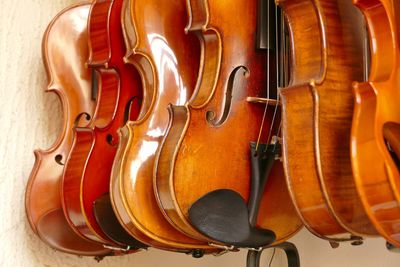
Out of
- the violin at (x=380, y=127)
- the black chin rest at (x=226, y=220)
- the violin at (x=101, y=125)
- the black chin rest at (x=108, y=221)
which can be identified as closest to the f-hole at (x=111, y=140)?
the violin at (x=101, y=125)

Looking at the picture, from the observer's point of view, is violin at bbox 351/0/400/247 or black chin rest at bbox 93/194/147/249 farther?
black chin rest at bbox 93/194/147/249

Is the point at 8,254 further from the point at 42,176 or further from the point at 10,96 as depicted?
the point at 10,96

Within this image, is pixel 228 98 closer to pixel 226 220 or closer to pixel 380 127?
pixel 226 220

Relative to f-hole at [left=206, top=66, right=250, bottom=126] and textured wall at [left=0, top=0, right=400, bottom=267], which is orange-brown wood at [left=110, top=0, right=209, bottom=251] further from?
textured wall at [left=0, top=0, right=400, bottom=267]

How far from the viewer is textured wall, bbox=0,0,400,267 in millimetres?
2148

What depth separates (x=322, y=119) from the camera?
1381 millimetres

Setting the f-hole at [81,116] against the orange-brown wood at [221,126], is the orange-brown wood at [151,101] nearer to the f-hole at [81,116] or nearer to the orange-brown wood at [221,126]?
the orange-brown wood at [221,126]

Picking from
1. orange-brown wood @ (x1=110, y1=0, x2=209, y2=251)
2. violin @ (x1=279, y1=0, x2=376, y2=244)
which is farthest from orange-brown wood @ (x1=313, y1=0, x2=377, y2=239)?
orange-brown wood @ (x1=110, y1=0, x2=209, y2=251)

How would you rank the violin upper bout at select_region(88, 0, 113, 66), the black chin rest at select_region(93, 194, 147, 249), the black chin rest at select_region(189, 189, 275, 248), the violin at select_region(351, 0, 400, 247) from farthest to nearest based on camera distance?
the violin upper bout at select_region(88, 0, 113, 66), the black chin rest at select_region(93, 194, 147, 249), the black chin rest at select_region(189, 189, 275, 248), the violin at select_region(351, 0, 400, 247)

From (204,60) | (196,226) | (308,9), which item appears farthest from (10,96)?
(308,9)

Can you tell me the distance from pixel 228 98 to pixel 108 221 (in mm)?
465

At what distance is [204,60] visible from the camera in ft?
5.57

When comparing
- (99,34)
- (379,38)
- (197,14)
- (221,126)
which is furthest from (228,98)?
(99,34)

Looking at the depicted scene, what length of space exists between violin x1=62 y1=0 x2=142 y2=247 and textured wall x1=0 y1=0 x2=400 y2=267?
292 millimetres
